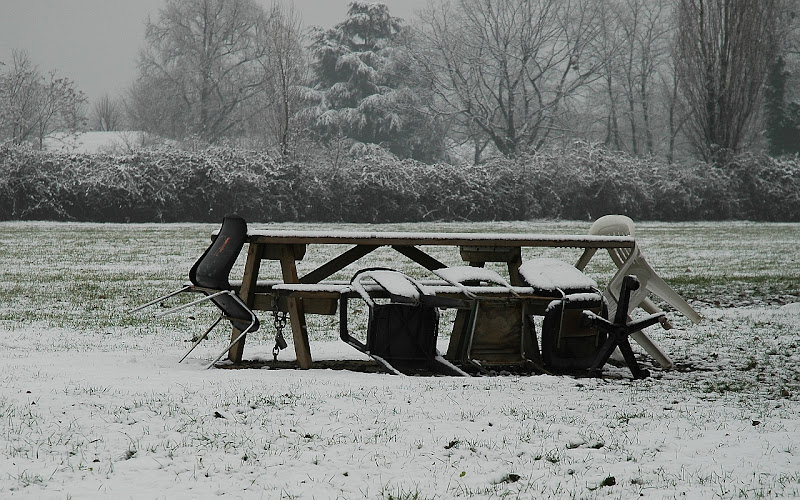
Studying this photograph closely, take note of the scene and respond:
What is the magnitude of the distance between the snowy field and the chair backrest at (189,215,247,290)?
62cm

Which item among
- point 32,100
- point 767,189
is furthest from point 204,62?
point 767,189

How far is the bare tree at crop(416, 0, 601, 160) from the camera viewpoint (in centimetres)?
4597

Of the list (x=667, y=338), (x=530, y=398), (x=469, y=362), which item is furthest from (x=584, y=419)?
(x=667, y=338)

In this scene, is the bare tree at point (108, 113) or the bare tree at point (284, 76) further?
the bare tree at point (108, 113)

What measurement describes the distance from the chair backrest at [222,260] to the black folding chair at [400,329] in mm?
796

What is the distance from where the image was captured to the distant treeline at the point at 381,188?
28.1 meters

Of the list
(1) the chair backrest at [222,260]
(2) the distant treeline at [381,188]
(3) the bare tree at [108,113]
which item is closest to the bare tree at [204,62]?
(3) the bare tree at [108,113]

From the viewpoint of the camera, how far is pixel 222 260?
224 inches

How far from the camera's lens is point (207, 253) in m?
5.93

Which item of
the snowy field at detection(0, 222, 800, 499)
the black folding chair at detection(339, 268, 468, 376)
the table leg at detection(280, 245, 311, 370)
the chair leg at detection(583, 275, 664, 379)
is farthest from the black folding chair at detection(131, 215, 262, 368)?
the chair leg at detection(583, 275, 664, 379)

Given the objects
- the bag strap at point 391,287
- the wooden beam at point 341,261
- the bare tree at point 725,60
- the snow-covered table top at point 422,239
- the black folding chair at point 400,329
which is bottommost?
the black folding chair at point 400,329

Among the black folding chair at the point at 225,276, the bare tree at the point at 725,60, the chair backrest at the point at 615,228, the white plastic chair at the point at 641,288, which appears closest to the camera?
the black folding chair at the point at 225,276

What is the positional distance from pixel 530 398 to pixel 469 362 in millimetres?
1197

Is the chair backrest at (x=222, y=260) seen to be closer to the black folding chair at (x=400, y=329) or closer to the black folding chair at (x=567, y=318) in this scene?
the black folding chair at (x=400, y=329)
